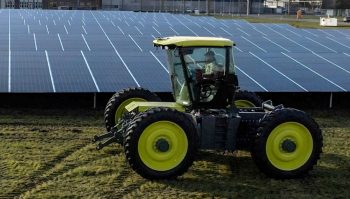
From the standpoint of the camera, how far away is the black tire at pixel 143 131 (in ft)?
27.8

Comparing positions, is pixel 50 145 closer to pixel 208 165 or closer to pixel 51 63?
pixel 208 165

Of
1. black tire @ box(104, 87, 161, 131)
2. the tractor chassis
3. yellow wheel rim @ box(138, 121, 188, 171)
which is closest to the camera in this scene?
yellow wheel rim @ box(138, 121, 188, 171)

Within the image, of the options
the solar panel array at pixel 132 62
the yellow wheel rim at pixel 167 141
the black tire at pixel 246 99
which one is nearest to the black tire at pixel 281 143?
the yellow wheel rim at pixel 167 141

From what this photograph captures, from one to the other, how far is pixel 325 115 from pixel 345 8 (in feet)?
282

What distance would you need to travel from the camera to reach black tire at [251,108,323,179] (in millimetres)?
8773

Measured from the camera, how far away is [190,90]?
30.3ft

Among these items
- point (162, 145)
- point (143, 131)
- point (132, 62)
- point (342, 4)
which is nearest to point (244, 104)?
point (162, 145)

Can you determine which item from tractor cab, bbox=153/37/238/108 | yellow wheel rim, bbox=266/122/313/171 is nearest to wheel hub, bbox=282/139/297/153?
yellow wheel rim, bbox=266/122/313/171

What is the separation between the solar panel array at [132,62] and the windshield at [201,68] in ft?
10.4

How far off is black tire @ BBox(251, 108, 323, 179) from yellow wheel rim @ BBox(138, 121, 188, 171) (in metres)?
1.25

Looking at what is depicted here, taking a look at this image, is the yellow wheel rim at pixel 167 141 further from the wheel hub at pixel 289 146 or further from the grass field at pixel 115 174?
the wheel hub at pixel 289 146

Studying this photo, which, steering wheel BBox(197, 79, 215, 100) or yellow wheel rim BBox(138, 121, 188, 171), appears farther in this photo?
steering wheel BBox(197, 79, 215, 100)

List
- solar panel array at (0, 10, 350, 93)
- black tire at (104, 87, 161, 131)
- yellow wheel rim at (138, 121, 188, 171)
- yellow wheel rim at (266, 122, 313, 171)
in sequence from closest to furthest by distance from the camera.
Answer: yellow wheel rim at (138, 121, 188, 171) < yellow wheel rim at (266, 122, 313, 171) < black tire at (104, 87, 161, 131) < solar panel array at (0, 10, 350, 93)

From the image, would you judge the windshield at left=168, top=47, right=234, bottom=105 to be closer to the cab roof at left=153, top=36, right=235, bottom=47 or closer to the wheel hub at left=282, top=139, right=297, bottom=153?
the cab roof at left=153, top=36, right=235, bottom=47
